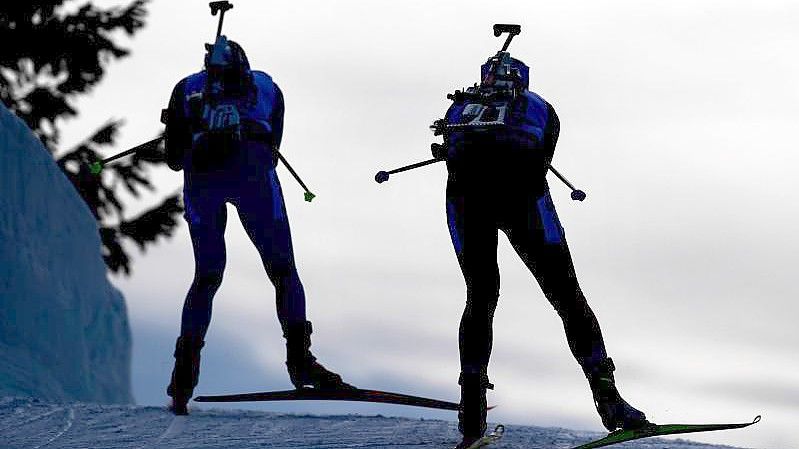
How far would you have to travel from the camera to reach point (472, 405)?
7.05 metres

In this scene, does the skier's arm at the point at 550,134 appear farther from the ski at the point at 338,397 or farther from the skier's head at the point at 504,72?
the ski at the point at 338,397

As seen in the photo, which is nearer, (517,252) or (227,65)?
(517,252)

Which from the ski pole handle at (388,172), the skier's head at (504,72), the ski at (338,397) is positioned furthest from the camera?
the ski at (338,397)

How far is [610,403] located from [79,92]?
15953 mm

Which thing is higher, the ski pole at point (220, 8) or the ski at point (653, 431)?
the ski pole at point (220, 8)

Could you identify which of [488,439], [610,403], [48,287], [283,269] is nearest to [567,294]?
[610,403]

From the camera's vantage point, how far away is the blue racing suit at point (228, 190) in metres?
8.42

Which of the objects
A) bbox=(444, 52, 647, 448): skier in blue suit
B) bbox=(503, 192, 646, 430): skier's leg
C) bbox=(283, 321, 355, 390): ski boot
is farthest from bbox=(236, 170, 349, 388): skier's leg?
bbox=(503, 192, 646, 430): skier's leg

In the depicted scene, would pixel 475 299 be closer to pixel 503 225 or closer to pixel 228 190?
pixel 503 225

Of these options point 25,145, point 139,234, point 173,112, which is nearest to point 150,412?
point 173,112

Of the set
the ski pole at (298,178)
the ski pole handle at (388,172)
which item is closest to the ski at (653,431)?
the ski pole handle at (388,172)

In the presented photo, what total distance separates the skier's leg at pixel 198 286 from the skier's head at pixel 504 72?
2170 millimetres

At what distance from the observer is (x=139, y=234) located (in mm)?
21125

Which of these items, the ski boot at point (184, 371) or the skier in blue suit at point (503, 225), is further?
the ski boot at point (184, 371)
